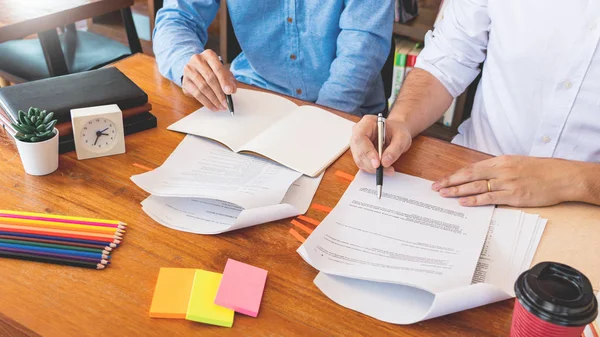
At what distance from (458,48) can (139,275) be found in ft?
3.18

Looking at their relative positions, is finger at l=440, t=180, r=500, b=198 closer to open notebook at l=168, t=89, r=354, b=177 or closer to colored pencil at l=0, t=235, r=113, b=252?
open notebook at l=168, t=89, r=354, b=177

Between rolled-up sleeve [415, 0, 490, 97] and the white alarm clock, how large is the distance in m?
0.76

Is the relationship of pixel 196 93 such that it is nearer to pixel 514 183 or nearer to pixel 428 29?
pixel 514 183

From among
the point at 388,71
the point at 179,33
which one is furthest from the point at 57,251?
the point at 388,71

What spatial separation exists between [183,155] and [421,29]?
184 cm

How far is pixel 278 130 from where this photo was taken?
3.86 ft

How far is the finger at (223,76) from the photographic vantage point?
→ 4.06ft

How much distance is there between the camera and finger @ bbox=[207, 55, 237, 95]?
1.24 metres

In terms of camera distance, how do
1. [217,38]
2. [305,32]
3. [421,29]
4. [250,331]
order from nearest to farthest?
[250,331]
[305,32]
[421,29]
[217,38]

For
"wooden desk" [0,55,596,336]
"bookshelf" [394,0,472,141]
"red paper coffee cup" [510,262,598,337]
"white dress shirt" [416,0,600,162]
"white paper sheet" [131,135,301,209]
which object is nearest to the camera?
"red paper coffee cup" [510,262,598,337]

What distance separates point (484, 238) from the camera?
35.6 inches

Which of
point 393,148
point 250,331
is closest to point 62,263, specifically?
point 250,331

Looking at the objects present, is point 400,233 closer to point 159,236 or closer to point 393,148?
point 393,148

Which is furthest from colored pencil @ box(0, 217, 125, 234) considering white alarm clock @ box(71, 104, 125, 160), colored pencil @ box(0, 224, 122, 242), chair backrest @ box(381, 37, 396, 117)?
chair backrest @ box(381, 37, 396, 117)
